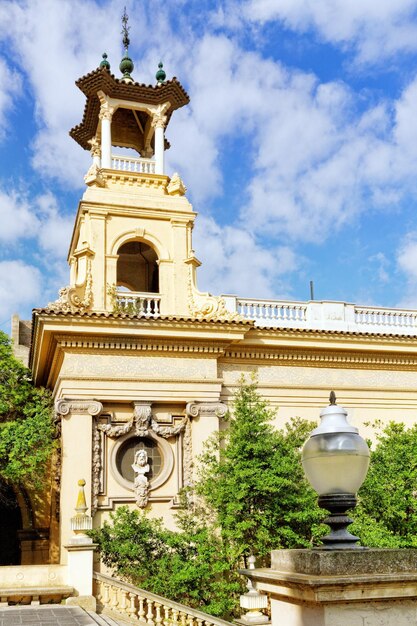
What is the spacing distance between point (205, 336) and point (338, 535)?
14.0 metres

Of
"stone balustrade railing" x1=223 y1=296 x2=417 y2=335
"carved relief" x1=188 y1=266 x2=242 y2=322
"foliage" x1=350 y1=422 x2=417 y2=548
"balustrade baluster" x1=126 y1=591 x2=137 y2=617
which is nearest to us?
"balustrade baluster" x1=126 y1=591 x2=137 y2=617

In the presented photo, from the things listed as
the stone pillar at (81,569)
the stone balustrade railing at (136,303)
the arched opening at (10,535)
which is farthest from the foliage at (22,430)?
Answer: the stone pillar at (81,569)

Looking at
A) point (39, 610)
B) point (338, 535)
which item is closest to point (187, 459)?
point (39, 610)

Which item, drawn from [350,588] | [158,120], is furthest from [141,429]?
[350,588]

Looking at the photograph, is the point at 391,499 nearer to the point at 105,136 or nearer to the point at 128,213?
the point at 128,213

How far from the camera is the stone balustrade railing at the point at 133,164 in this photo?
2148 cm

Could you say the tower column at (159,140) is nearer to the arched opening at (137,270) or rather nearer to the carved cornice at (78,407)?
the arched opening at (137,270)

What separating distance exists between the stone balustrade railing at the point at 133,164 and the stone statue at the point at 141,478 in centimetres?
875

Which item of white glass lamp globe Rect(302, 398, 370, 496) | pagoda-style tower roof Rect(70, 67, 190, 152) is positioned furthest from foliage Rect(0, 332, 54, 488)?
white glass lamp globe Rect(302, 398, 370, 496)

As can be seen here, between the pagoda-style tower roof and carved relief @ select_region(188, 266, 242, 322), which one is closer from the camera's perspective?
carved relief @ select_region(188, 266, 242, 322)

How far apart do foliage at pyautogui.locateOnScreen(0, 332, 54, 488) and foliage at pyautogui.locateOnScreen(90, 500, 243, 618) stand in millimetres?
3242

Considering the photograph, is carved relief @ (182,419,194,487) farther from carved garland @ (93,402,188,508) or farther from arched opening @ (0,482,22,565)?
arched opening @ (0,482,22,565)

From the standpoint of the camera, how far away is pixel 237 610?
625 inches

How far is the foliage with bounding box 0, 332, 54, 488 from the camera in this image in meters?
18.3
